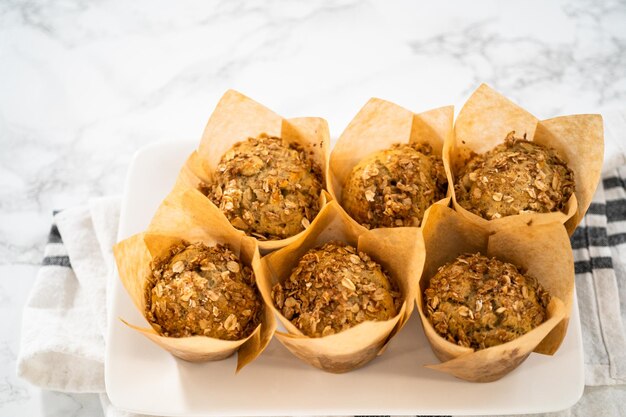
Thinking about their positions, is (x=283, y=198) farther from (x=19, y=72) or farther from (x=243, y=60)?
(x=19, y=72)

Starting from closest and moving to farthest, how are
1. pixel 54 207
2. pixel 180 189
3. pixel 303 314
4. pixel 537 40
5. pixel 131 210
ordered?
pixel 303 314 → pixel 180 189 → pixel 131 210 → pixel 54 207 → pixel 537 40

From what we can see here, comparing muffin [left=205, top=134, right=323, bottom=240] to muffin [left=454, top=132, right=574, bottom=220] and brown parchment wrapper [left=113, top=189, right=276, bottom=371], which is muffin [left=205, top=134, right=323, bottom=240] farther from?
muffin [left=454, top=132, right=574, bottom=220]

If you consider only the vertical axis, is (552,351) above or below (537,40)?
below

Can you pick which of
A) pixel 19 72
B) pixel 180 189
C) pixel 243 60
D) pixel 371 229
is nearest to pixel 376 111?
pixel 371 229

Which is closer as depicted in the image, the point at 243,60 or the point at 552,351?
the point at 552,351

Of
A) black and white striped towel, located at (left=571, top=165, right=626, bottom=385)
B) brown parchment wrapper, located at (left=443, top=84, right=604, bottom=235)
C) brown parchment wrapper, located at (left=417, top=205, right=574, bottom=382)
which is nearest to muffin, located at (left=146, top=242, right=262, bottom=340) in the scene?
brown parchment wrapper, located at (left=417, top=205, right=574, bottom=382)
